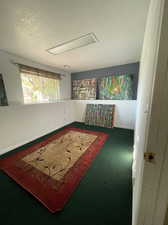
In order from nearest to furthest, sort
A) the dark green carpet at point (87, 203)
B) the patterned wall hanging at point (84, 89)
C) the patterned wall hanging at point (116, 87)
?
the dark green carpet at point (87, 203) < the patterned wall hanging at point (116, 87) < the patterned wall hanging at point (84, 89)

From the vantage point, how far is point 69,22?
4.50 ft

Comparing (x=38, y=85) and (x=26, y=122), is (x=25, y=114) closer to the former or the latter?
(x=26, y=122)

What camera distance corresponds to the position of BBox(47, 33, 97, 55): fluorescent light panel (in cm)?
173

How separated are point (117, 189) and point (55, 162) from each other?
1140mm

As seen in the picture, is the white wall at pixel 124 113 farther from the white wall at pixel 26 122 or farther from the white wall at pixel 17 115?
the white wall at pixel 17 115

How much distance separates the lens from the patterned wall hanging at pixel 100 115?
12.0ft

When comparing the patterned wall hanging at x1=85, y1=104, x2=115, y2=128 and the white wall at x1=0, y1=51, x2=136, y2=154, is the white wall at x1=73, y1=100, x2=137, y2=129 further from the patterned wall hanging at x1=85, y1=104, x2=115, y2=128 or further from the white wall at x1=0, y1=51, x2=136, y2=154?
the patterned wall hanging at x1=85, y1=104, x2=115, y2=128

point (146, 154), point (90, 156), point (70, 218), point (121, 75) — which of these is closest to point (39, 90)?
point (90, 156)

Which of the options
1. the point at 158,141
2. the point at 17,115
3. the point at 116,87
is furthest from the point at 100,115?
the point at 158,141

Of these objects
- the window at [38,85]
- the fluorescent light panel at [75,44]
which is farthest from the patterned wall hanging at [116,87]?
the fluorescent light panel at [75,44]

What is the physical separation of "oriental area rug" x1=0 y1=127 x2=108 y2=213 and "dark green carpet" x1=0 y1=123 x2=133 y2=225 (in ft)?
0.26

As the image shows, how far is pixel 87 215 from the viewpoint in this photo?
3.52 ft

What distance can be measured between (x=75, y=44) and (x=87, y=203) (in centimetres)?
261

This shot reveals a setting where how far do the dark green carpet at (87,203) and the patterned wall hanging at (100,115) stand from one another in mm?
2050
